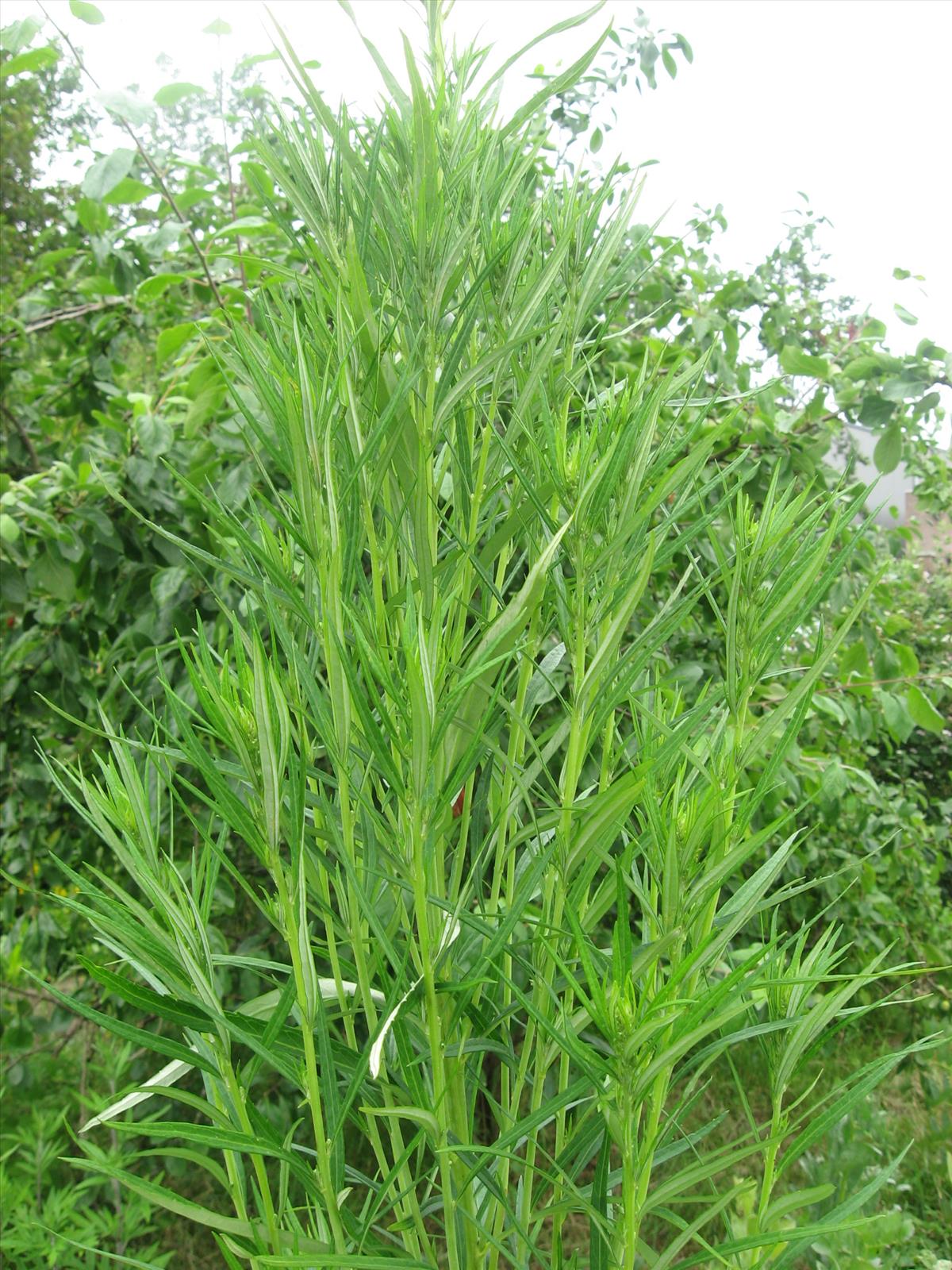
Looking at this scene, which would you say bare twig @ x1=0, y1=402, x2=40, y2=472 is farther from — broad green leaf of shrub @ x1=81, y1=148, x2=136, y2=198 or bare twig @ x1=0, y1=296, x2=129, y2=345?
broad green leaf of shrub @ x1=81, y1=148, x2=136, y2=198

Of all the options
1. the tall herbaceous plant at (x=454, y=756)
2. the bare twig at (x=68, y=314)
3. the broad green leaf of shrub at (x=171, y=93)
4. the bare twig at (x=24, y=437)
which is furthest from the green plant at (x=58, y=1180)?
the broad green leaf of shrub at (x=171, y=93)

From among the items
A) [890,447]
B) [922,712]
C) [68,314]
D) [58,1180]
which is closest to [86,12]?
[68,314]

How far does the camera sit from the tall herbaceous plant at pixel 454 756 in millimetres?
502

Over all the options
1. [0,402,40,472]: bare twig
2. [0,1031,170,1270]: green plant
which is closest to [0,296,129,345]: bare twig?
[0,402,40,472]: bare twig

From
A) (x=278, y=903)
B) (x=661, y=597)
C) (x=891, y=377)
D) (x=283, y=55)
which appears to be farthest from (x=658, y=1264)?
(x=891, y=377)

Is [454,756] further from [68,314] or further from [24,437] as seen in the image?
[24,437]

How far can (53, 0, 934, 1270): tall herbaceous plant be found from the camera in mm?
502

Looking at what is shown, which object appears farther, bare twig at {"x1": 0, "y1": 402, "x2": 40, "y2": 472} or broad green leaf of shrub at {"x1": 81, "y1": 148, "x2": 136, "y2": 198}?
bare twig at {"x1": 0, "y1": 402, "x2": 40, "y2": 472}

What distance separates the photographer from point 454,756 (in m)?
0.56

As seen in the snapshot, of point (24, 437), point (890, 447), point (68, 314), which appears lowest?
point (890, 447)

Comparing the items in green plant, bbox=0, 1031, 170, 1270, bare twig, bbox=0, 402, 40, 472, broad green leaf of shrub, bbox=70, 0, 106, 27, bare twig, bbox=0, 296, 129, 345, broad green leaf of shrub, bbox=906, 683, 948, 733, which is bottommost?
green plant, bbox=0, 1031, 170, 1270

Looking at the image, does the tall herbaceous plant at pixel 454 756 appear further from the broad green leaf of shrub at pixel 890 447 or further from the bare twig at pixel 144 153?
the broad green leaf of shrub at pixel 890 447

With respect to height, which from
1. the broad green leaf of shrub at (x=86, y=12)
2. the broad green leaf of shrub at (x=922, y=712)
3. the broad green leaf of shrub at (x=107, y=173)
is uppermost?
the broad green leaf of shrub at (x=86, y=12)

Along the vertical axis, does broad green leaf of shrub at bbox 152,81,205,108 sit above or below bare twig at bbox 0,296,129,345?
above
